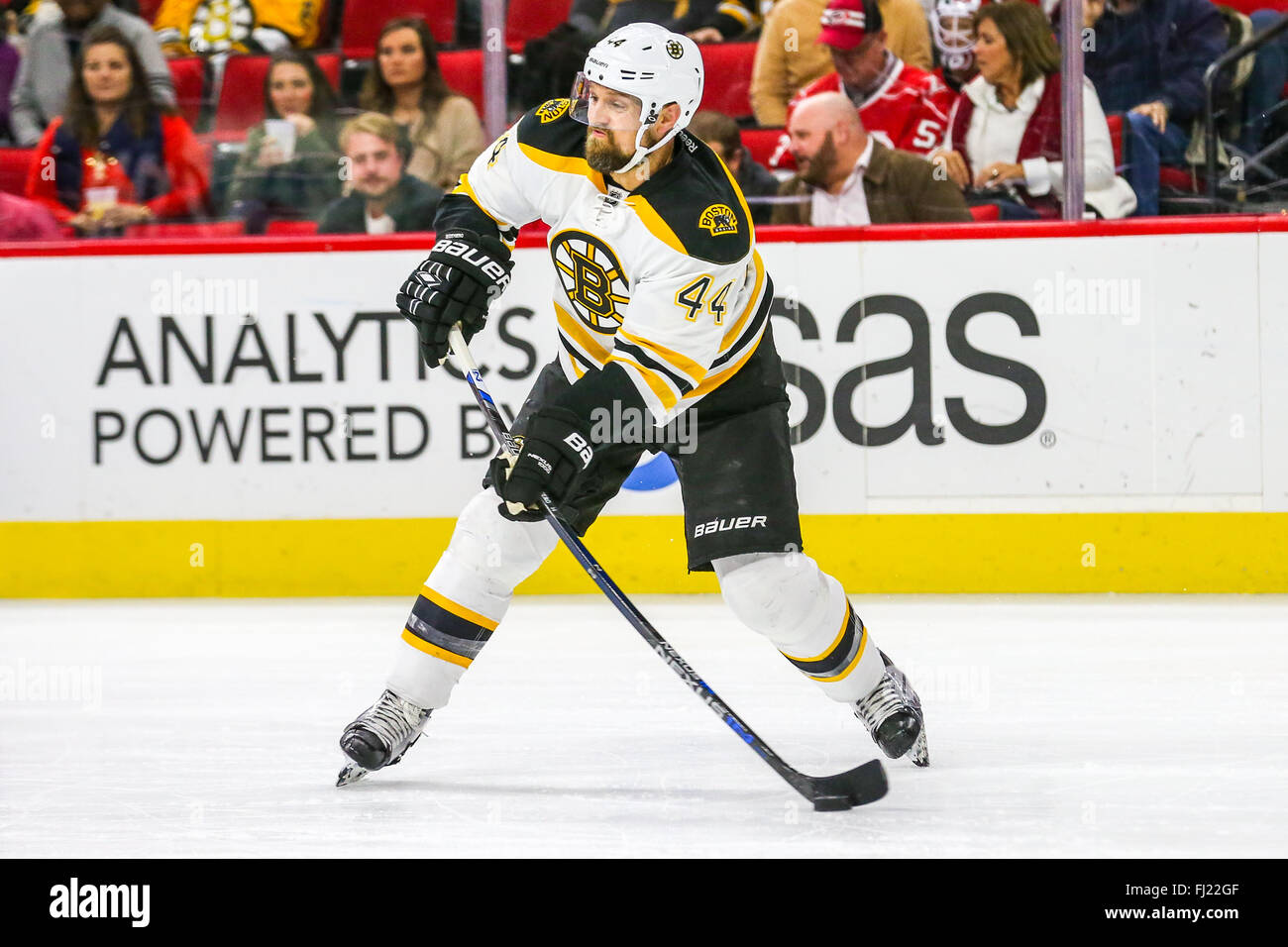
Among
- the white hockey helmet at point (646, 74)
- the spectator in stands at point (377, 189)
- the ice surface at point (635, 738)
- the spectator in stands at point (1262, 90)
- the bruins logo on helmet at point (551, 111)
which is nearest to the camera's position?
the ice surface at point (635, 738)

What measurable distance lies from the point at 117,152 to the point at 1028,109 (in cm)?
280

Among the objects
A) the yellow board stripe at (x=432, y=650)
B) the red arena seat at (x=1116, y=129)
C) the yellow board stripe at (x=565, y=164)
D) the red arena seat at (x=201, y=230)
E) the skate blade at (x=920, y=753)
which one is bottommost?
the skate blade at (x=920, y=753)

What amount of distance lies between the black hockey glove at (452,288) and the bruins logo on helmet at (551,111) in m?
0.24

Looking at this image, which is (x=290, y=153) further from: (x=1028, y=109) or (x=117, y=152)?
(x=1028, y=109)

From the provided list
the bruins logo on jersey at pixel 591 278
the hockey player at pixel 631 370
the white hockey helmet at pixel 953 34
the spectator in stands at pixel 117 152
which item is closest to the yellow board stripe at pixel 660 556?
the spectator in stands at pixel 117 152

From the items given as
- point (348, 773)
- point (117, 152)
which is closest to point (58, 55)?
point (117, 152)

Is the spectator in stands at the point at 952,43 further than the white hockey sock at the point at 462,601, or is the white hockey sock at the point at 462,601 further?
the spectator in stands at the point at 952,43

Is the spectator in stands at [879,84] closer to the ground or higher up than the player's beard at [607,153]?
higher up

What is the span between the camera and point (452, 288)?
2.67 metres

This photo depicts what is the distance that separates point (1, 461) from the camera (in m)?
4.88

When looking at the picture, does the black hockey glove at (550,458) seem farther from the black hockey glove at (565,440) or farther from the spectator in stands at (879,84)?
the spectator in stands at (879,84)

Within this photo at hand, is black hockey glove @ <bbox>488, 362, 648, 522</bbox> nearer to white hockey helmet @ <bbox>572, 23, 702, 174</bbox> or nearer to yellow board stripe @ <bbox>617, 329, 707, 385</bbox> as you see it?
yellow board stripe @ <bbox>617, 329, 707, 385</bbox>

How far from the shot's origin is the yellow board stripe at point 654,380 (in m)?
2.42

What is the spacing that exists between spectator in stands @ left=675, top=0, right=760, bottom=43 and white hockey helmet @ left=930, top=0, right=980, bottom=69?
0.53 m
